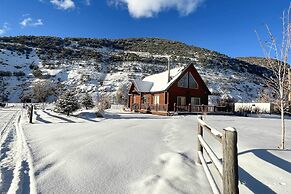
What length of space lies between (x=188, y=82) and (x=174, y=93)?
2.80 metres

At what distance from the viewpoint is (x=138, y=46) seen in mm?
103562

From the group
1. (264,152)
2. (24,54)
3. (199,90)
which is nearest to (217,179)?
(264,152)

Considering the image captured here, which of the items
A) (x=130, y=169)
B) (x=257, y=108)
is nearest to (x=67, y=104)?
(x=130, y=169)

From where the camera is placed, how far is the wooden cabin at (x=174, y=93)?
2947 centimetres

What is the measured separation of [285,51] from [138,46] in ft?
321

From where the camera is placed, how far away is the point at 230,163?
303 centimetres

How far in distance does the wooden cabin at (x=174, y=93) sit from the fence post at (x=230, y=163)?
82.1 ft

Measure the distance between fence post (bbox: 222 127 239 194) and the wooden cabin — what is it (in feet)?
82.1

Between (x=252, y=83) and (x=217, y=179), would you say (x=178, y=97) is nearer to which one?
(x=217, y=179)

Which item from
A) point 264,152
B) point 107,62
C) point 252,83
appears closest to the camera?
point 264,152

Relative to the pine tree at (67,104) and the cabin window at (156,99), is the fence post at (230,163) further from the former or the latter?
the cabin window at (156,99)

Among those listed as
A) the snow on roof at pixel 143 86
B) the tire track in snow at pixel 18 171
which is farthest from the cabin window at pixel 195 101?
the tire track in snow at pixel 18 171

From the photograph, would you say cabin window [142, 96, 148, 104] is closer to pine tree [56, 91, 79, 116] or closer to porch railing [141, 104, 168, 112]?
porch railing [141, 104, 168, 112]

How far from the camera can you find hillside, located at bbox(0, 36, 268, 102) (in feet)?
206
